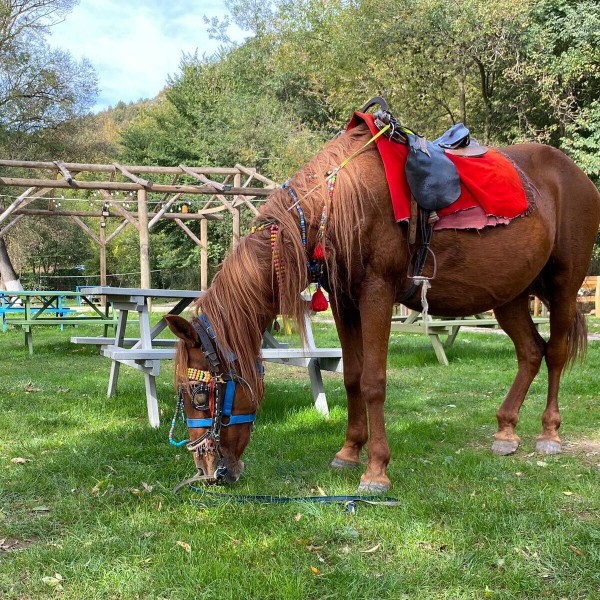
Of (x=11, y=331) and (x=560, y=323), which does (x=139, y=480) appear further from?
(x=11, y=331)

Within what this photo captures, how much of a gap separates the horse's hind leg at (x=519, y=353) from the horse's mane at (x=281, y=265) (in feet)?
5.67

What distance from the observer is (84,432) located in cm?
407

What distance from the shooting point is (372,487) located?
2.82 m

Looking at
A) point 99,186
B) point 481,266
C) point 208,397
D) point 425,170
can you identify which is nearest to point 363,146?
point 425,170

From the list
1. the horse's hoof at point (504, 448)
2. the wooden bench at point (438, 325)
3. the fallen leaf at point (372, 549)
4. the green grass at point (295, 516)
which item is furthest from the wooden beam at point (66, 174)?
the fallen leaf at point (372, 549)

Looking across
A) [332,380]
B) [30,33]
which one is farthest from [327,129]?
[332,380]

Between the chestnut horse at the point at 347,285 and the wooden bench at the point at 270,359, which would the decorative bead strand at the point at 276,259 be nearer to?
the chestnut horse at the point at 347,285

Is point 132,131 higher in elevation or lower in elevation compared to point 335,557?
higher

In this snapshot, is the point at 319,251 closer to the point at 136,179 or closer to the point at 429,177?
the point at 429,177

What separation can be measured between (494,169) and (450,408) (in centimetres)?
250

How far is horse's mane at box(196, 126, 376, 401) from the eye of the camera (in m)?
2.66

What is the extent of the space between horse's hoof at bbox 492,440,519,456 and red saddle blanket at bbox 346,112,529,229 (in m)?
1.41

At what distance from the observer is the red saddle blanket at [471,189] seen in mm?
2930

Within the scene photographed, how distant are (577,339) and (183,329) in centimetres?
294
